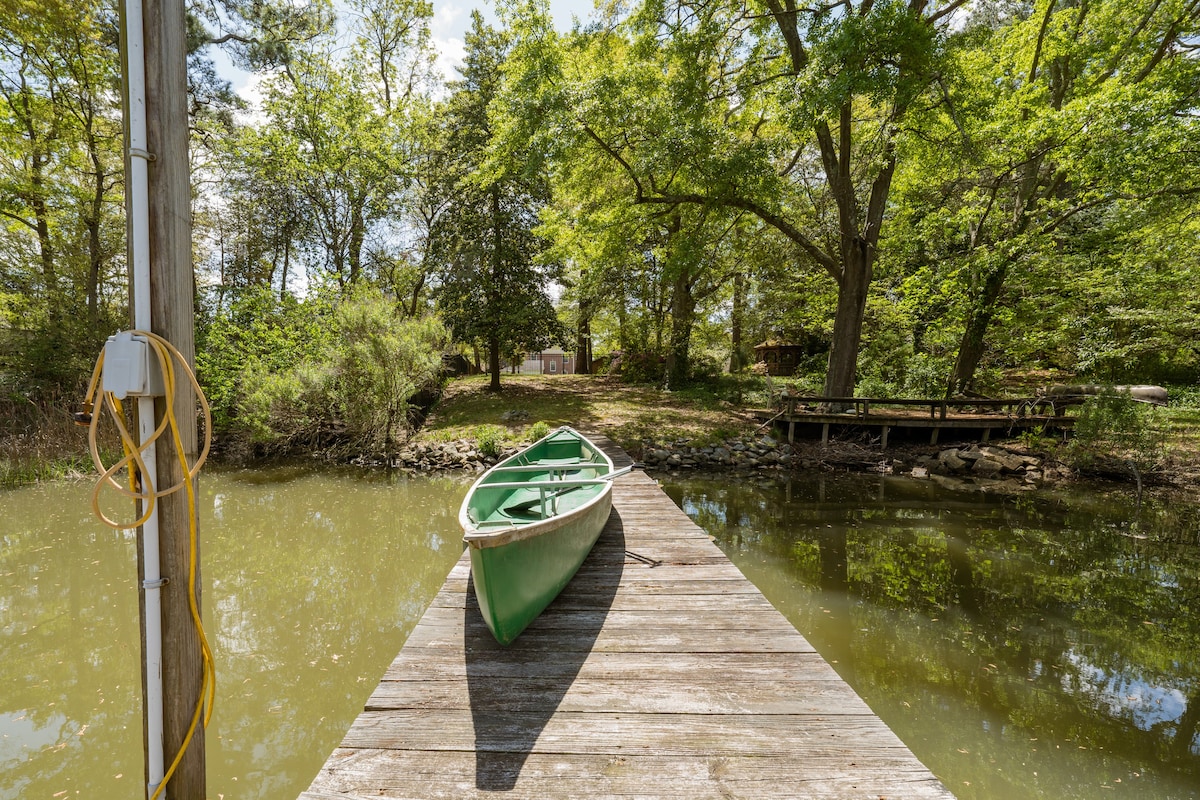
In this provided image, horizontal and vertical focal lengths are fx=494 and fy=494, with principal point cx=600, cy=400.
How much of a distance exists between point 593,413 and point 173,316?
42.9ft

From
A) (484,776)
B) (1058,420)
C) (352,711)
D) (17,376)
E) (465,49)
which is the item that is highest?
(465,49)

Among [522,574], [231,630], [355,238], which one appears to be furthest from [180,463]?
[355,238]

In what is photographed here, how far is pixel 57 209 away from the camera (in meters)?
12.6

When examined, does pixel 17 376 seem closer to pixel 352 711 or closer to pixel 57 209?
pixel 57 209

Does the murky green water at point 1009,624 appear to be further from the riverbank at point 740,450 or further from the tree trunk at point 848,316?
the tree trunk at point 848,316

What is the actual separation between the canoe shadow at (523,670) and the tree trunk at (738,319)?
56.6 ft

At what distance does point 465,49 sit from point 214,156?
9.26 metres

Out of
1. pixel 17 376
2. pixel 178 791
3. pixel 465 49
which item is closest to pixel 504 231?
pixel 465 49

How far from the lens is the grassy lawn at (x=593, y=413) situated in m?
13.3

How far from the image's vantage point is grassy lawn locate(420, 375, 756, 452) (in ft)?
43.7

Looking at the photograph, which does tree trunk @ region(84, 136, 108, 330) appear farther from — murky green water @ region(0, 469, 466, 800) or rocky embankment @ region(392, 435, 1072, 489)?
rocky embankment @ region(392, 435, 1072, 489)

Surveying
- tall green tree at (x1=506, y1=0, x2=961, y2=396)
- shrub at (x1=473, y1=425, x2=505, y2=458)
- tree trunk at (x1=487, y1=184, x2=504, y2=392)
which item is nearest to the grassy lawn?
shrub at (x1=473, y1=425, x2=505, y2=458)

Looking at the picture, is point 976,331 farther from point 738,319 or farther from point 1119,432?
point 738,319

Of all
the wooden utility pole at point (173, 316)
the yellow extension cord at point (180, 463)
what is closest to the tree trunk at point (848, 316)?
the wooden utility pole at point (173, 316)
